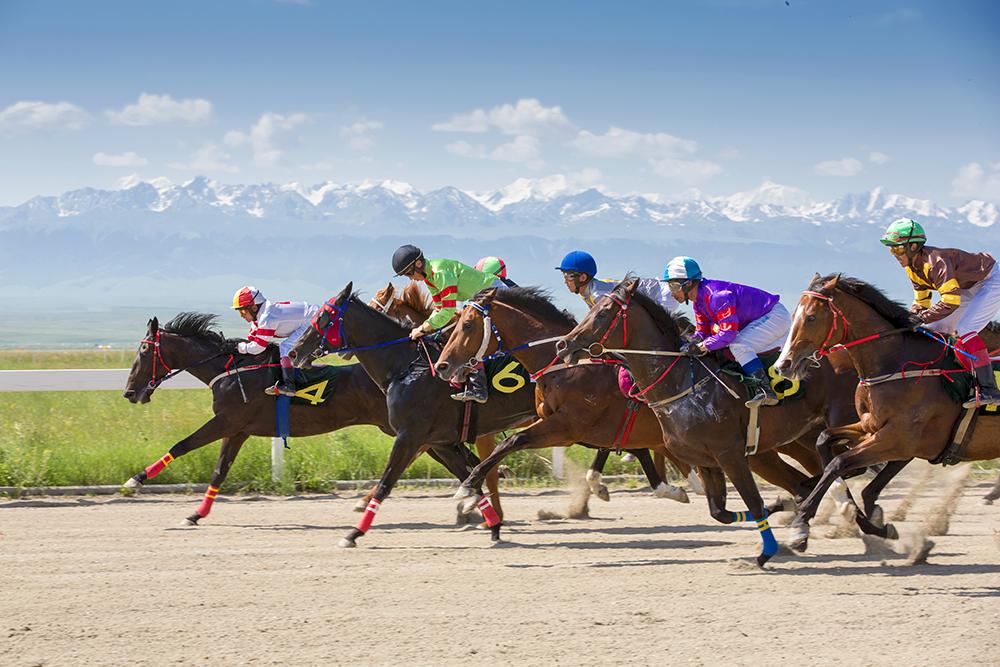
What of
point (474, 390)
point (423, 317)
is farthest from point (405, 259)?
point (423, 317)

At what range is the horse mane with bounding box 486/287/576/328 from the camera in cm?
974

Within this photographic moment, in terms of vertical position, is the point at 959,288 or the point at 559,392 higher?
the point at 959,288

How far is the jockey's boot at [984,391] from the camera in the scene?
27.3 ft

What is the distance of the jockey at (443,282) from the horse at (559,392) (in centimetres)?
63

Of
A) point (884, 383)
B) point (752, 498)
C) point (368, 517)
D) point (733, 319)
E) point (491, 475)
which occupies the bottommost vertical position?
point (368, 517)

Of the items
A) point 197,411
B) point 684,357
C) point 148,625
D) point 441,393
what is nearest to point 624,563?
point 684,357

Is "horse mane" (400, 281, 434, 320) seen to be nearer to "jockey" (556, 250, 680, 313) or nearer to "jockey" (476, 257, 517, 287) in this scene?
"jockey" (476, 257, 517, 287)

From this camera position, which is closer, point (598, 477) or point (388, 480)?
point (388, 480)

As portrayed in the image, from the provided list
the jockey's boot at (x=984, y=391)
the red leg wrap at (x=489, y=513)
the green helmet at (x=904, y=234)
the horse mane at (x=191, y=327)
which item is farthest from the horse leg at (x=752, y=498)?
the horse mane at (x=191, y=327)

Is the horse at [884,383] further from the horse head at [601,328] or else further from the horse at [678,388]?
the horse head at [601,328]

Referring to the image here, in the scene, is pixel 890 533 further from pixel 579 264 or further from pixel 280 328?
pixel 280 328

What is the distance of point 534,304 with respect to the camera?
9.80 m

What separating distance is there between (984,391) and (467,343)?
3.59m

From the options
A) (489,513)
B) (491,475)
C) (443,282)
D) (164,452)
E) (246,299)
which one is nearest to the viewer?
(489,513)
